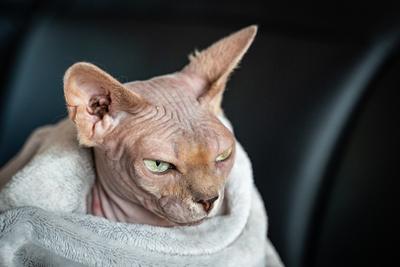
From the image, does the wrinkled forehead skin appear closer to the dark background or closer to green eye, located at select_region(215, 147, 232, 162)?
green eye, located at select_region(215, 147, 232, 162)

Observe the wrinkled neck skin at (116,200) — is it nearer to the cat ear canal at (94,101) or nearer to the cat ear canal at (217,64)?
the cat ear canal at (94,101)

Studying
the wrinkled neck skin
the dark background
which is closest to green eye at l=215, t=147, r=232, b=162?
the wrinkled neck skin

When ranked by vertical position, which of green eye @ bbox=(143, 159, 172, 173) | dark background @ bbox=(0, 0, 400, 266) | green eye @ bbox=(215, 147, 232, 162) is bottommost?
dark background @ bbox=(0, 0, 400, 266)

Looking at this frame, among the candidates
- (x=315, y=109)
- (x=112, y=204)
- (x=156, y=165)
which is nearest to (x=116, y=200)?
(x=112, y=204)

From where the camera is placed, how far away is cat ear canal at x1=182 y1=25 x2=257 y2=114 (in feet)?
3.13

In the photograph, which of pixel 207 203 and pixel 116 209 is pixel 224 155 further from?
pixel 116 209

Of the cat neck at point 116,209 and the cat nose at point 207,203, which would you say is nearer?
the cat nose at point 207,203

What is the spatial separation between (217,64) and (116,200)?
0.23 m

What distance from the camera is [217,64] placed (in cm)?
98

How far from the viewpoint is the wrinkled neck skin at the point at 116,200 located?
35.7 inches

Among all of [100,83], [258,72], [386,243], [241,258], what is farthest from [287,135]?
[100,83]

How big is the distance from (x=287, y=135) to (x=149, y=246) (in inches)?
17.9

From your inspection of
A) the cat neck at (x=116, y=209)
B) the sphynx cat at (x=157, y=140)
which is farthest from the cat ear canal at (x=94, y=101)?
the cat neck at (x=116, y=209)

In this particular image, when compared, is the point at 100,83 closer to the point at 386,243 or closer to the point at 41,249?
the point at 41,249
